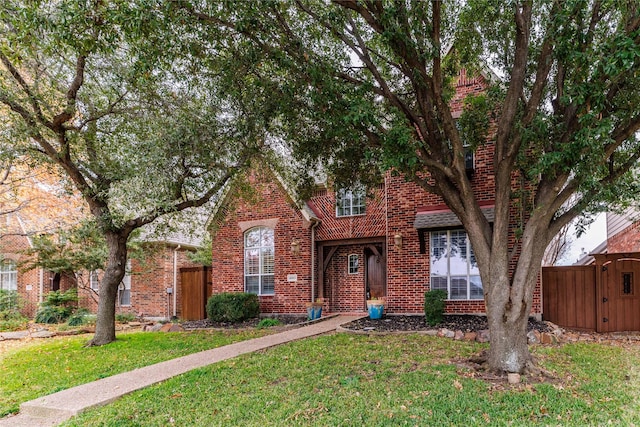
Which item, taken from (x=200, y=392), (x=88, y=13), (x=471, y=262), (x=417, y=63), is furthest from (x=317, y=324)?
(x=88, y=13)

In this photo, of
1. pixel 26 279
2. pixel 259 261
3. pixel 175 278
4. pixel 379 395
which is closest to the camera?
pixel 379 395

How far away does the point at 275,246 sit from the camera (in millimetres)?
14930

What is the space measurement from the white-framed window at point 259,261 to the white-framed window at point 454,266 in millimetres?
5741

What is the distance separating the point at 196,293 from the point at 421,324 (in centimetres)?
939

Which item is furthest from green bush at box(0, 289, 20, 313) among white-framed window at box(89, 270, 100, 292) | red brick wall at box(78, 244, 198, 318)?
red brick wall at box(78, 244, 198, 318)

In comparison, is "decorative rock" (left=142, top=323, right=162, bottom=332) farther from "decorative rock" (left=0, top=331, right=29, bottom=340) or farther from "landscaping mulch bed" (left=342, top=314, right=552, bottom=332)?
"landscaping mulch bed" (left=342, top=314, right=552, bottom=332)

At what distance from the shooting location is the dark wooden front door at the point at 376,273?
14.1 meters

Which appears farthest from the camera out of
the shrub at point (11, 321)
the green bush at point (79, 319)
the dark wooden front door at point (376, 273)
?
the green bush at point (79, 319)

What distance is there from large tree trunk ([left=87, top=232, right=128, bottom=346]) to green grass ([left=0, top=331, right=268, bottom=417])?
0.41 m

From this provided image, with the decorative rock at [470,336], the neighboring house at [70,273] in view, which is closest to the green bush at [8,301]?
the neighboring house at [70,273]

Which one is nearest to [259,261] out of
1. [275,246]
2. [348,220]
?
[275,246]

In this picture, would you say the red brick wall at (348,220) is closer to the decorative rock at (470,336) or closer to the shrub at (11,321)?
the decorative rock at (470,336)

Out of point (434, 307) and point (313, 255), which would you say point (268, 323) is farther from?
point (434, 307)

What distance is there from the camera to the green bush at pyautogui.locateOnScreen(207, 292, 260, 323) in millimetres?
13458
